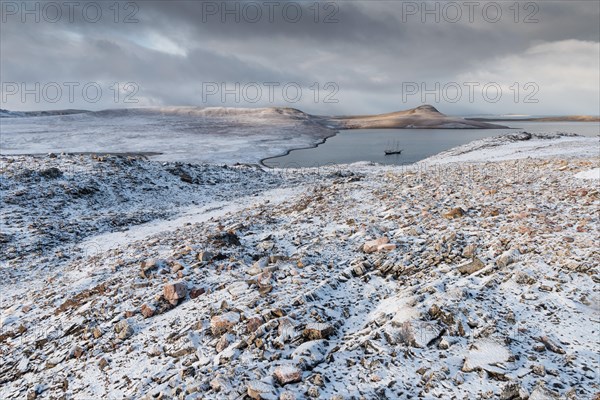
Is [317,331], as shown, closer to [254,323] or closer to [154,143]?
[254,323]

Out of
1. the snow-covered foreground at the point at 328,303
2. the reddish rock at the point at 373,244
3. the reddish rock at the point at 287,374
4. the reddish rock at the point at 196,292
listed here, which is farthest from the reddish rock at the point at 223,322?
the reddish rock at the point at 373,244

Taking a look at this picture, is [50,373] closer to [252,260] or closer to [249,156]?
[252,260]

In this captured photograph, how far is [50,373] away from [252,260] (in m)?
4.10

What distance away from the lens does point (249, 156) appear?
50.1 meters

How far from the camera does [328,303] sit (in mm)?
5848

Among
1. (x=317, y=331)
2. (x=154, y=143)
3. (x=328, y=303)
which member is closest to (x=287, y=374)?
(x=317, y=331)

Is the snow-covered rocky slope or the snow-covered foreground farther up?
the snow-covered rocky slope

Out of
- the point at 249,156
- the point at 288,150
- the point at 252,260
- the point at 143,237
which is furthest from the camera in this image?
the point at 288,150

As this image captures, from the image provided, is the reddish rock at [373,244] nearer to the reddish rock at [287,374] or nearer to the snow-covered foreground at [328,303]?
the snow-covered foreground at [328,303]

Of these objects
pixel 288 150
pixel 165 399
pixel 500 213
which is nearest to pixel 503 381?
pixel 165 399

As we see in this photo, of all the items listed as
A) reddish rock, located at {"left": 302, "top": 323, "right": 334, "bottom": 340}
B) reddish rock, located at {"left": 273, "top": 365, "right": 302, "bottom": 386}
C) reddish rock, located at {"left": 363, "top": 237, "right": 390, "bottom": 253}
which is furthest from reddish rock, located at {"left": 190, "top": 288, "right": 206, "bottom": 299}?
reddish rock, located at {"left": 363, "top": 237, "right": 390, "bottom": 253}

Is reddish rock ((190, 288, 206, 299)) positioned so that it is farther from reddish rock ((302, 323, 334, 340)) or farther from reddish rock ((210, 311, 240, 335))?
reddish rock ((302, 323, 334, 340))

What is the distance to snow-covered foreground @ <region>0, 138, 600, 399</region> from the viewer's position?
13.9ft

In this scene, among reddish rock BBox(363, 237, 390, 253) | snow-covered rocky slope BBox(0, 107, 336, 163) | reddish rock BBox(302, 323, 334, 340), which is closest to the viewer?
reddish rock BBox(302, 323, 334, 340)
